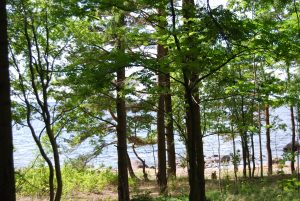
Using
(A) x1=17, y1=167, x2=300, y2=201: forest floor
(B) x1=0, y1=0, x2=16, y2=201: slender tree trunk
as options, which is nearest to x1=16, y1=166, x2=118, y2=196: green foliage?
(A) x1=17, y1=167, x2=300, y2=201: forest floor

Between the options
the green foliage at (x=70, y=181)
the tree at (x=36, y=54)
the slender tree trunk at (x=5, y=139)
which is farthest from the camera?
the green foliage at (x=70, y=181)

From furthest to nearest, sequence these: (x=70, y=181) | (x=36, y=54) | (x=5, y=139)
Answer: (x=70, y=181) < (x=36, y=54) < (x=5, y=139)

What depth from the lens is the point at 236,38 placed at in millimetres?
5840

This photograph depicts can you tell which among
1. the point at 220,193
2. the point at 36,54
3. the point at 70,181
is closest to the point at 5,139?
the point at 36,54

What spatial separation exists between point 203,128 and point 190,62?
7.78 m

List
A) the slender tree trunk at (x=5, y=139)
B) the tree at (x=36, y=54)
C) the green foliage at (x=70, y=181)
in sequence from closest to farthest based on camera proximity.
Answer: the slender tree trunk at (x=5, y=139) < the tree at (x=36, y=54) < the green foliage at (x=70, y=181)

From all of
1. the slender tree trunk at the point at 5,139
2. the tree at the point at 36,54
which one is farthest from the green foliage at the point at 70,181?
the slender tree trunk at the point at 5,139

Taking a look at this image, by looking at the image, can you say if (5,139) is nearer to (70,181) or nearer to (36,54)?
(36,54)

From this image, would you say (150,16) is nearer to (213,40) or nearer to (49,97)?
(213,40)

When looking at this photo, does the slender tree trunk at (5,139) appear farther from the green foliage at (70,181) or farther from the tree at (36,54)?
the green foliage at (70,181)

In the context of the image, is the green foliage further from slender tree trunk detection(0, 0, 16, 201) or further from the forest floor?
slender tree trunk detection(0, 0, 16, 201)

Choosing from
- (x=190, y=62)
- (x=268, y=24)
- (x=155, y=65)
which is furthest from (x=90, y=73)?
(x=268, y=24)

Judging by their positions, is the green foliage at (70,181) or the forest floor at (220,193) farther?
the green foliage at (70,181)

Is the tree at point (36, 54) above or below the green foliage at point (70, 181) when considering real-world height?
above
